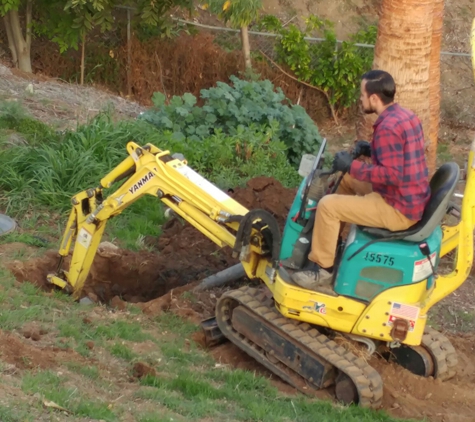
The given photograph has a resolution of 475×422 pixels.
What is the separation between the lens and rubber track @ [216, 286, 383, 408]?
642 cm

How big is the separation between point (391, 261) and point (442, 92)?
1161 centimetres

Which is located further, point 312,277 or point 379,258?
point 312,277

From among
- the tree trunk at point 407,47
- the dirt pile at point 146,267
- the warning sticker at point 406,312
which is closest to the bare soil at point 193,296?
the dirt pile at point 146,267

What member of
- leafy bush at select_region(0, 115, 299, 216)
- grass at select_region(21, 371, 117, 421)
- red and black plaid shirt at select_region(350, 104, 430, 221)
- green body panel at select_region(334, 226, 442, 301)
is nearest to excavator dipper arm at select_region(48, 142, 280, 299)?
green body panel at select_region(334, 226, 442, 301)

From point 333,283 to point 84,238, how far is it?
7.77 ft

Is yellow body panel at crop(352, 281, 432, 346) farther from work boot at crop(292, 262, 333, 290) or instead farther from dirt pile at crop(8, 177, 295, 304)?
dirt pile at crop(8, 177, 295, 304)

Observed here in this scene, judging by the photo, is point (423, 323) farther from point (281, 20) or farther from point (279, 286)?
point (281, 20)

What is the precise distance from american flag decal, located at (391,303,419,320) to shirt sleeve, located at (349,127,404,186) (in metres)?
0.96

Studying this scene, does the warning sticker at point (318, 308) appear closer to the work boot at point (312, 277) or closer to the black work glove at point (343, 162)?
the work boot at point (312, 277)

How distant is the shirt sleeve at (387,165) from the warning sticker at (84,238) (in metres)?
2.63

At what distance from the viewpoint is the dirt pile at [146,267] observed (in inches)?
335

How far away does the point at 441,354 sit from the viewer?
709 centimetres

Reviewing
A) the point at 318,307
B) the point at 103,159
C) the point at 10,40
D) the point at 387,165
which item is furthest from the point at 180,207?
the point at 10,40

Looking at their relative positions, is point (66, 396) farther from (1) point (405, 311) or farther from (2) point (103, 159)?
(2) point (103, 159)
